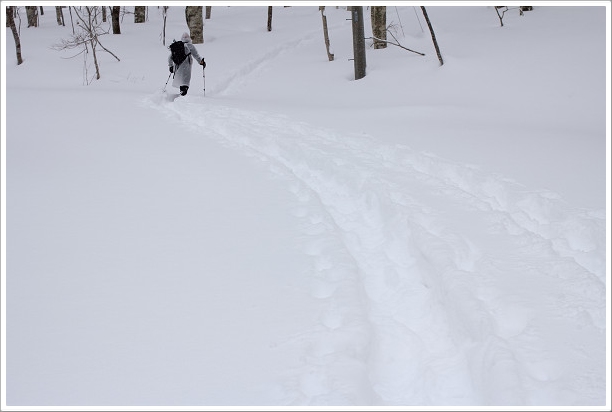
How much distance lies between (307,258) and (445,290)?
112cm

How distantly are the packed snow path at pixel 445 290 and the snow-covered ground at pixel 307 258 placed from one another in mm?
17

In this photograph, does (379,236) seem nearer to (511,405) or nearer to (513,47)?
(511,405)

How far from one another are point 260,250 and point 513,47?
11476 mm

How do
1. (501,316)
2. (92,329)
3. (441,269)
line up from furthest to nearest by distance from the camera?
1. (441,269)
2. (501,316)
3. (92,329)

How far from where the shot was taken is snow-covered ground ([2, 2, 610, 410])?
2973mm

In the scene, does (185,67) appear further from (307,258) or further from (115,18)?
(115,18)

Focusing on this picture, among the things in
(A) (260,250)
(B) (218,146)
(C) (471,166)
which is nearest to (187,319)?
(A) (260,250)

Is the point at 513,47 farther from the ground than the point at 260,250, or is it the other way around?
the point at 513,47

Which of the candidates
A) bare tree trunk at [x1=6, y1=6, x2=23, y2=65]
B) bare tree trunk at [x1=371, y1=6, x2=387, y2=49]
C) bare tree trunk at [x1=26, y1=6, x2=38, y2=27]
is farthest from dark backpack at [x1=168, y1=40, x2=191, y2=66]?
bare tree trunk at [x1=26, y1=6, x2=38, y2=27]

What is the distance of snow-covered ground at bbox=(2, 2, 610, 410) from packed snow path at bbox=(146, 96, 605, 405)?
2cm

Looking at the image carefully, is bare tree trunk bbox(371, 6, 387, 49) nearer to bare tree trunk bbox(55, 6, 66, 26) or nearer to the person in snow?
the person in snow

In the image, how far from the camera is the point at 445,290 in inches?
152

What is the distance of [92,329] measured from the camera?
3287mm

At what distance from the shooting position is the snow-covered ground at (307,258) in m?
2.97
